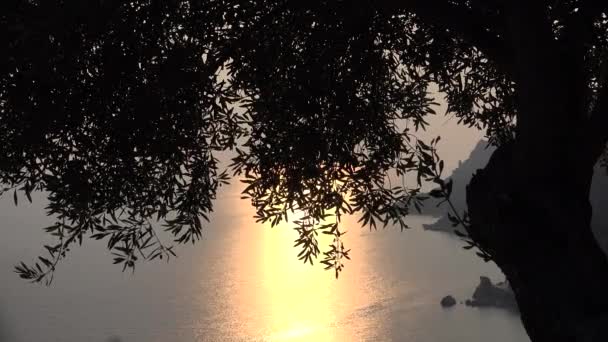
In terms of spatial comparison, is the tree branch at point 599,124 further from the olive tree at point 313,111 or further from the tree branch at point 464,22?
the tree branch at point 464,22

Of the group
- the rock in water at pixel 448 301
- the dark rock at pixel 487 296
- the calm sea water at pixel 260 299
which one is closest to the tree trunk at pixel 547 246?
the calm sea water at pixel 260 299

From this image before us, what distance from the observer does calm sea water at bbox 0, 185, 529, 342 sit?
294ft

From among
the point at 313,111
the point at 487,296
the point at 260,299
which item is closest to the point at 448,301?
the point at 487,296

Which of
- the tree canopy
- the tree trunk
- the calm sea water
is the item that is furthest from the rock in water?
the tree trunk

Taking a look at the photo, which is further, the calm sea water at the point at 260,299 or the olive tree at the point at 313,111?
the calm sea water at the point at 260,299

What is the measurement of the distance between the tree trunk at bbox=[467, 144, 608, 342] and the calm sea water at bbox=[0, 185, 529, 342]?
82096 mm

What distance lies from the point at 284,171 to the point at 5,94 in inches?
126

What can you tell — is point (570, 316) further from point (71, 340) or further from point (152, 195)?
point (71, 340)

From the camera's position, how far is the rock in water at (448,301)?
314 ft

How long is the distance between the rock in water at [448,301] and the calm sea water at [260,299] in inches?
35.6

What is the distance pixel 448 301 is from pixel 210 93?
305 feet

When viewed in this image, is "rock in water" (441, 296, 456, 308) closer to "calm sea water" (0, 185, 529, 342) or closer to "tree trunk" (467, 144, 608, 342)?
"calm sea water" (0, 185, 529, 342)

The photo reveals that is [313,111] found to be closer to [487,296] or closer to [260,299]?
[487,296]

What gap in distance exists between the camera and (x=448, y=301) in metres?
95.6
